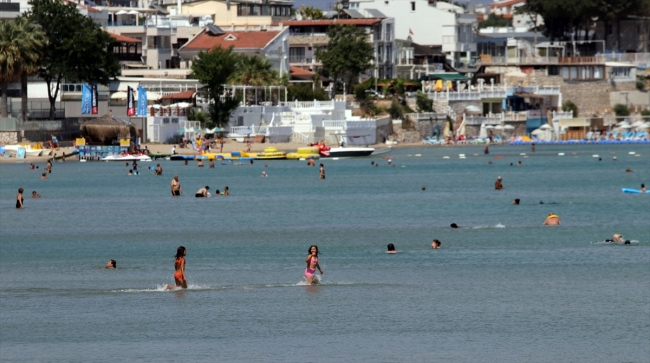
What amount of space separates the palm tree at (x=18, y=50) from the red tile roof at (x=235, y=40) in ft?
86.2

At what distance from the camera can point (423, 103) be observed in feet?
358

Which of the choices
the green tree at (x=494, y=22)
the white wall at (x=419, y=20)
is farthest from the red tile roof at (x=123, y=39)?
the green tree at (x=494, y=22)

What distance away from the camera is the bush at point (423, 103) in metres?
109

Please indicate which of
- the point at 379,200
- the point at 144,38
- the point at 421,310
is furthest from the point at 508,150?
the point at 421,310

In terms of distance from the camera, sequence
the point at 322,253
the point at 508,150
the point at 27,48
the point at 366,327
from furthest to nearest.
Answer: the point at 508,150, the point at 27,48, the point at 322,253, the point at 366,327

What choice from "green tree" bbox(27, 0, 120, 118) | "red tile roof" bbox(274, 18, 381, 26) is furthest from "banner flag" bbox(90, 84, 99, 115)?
"red tile roof" bbox(274, 18, 381, 26)

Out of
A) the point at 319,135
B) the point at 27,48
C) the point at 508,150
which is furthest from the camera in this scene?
the point at 508,150

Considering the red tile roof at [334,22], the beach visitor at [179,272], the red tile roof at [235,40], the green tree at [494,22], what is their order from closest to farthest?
the beach visitor at [179,272] < the red tile roof at [235,40] < the red tile roof at [334,22] < the green tree at [494,22]

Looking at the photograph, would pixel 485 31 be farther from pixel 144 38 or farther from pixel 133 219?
pixel 133 219

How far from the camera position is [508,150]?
101 meters

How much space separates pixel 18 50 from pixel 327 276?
5096 cm

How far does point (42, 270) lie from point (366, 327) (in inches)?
448

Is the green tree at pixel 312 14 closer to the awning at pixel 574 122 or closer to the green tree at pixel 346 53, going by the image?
the green tree at pixel 346 53

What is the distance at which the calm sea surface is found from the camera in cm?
2470
